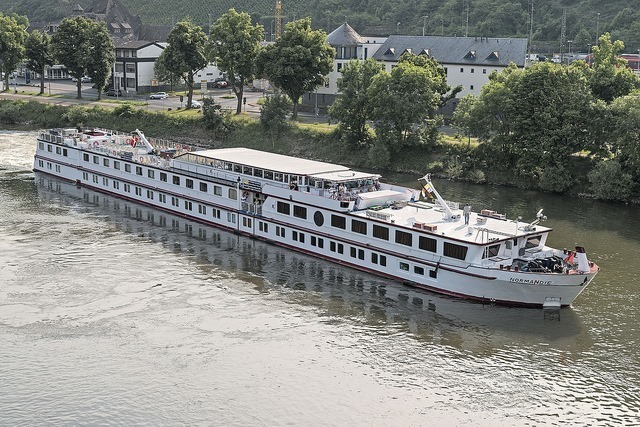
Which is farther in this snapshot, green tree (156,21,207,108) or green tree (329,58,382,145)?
green tree (156,21,207,108)

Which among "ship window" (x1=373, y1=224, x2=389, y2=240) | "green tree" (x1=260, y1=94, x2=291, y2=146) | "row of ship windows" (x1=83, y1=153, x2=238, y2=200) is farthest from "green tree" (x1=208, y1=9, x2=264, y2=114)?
"ship window" (x1=373, y1=224, x2=389, y2=240)

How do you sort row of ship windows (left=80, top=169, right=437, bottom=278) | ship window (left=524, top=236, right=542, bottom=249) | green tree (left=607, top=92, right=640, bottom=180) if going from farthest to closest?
1. green tree (left=607, top=92, right=640, bottom=180)
2. row of ship windows (left=80, top=169, right=437, bottom=278)
3. ship window (left=524, top=236, right=542, bottom=249)

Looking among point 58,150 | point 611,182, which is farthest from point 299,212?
point 58,150

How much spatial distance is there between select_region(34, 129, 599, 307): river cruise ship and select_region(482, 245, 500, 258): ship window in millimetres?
73

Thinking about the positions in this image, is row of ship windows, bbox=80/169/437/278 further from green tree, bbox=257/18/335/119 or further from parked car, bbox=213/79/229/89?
parked car, bbox=213/79/229/89

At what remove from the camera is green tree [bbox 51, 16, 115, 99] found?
412 feet

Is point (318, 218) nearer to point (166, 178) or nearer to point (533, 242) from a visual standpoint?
point (533, 242)

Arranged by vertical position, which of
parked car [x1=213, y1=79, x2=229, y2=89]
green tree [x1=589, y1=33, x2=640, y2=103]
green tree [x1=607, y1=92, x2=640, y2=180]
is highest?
green tree [x1=589, y1=33, x2=640, y2=103]

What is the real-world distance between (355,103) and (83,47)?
53581mm

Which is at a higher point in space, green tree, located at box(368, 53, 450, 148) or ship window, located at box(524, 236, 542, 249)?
green tree, located at box(368, 53, 450, 148)

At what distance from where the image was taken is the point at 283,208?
61625 mm

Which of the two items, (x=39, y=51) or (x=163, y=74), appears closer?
(x=163, y=74)

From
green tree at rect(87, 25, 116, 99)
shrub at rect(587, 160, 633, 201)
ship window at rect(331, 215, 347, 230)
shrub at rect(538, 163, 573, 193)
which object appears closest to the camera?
ship window at rect(331, 215, 347, 230)

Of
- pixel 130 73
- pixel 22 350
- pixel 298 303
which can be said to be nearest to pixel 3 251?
pixel 22 350
